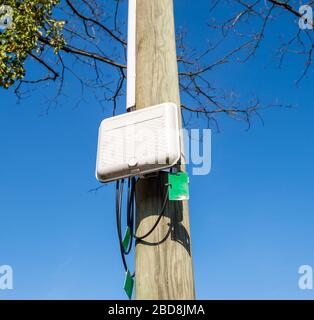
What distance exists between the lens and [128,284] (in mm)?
1731

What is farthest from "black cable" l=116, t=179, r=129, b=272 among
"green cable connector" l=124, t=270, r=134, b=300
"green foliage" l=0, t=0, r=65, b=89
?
"green foliage" l=0, t=0, r=65, b=89

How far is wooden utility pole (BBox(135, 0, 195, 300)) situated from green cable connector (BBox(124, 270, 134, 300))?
6cm

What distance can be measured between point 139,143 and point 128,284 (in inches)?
22.1

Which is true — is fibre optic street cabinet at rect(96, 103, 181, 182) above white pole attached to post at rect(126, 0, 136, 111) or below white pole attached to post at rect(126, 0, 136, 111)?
below

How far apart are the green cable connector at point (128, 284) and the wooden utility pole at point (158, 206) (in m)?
0.06

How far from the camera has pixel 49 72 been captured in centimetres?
529

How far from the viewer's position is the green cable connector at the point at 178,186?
1.71 meters

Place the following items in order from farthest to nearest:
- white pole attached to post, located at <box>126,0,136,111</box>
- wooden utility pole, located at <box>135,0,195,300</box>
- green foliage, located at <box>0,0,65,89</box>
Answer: green foliage, located at <box>0,0,65,89</box>, white pole attached to post, located at <box>126,0,136,111</box>, wooden utility pole, located at <box>135,0,195,300</box>

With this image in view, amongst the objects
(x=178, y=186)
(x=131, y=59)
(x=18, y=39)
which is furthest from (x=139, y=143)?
(x=18, y=39)

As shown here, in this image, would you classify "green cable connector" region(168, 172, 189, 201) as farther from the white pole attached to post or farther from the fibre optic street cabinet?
the white pole attached to post

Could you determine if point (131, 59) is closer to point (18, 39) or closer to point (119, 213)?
point (119, 213)

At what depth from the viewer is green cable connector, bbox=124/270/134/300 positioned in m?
1.72

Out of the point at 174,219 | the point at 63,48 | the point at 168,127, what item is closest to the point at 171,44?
the point at 168,127

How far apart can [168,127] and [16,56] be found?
2.66 metres
